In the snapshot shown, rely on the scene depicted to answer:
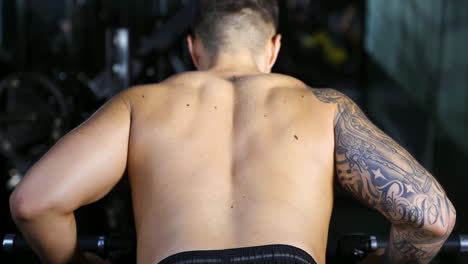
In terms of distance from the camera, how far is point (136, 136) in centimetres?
114

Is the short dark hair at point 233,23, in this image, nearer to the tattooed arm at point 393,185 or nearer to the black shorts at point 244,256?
the tattooed arm at point 393,185

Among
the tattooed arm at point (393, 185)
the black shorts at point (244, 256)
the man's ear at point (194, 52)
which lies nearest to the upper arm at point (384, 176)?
the tattooed arm at point (393, 185)

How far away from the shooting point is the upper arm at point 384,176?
109 cm

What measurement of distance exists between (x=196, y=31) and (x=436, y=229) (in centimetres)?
80

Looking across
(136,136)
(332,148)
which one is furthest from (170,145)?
(332,148)

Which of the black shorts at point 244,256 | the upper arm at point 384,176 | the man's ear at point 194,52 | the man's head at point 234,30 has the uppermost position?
the man's head at point 234,30

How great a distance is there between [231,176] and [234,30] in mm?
459

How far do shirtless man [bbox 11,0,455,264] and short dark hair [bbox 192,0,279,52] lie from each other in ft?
0.61

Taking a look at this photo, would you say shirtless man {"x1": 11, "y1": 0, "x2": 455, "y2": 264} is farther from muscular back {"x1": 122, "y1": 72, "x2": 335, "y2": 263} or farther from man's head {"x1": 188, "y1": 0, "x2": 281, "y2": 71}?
man's head {"x1": 188, "y1": 0, "x2": 281, "y2": 71}

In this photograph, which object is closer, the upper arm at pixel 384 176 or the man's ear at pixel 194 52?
the upper arm at pixel 384 176

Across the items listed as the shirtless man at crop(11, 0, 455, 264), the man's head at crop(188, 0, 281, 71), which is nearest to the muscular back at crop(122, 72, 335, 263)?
the shirtless man at crop(11, 0, 455, 264)

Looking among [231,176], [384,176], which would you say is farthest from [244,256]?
[384,176]

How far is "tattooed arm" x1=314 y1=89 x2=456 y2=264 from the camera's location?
1097 mm

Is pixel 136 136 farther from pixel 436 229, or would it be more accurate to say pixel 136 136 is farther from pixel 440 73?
pixel 440 73
